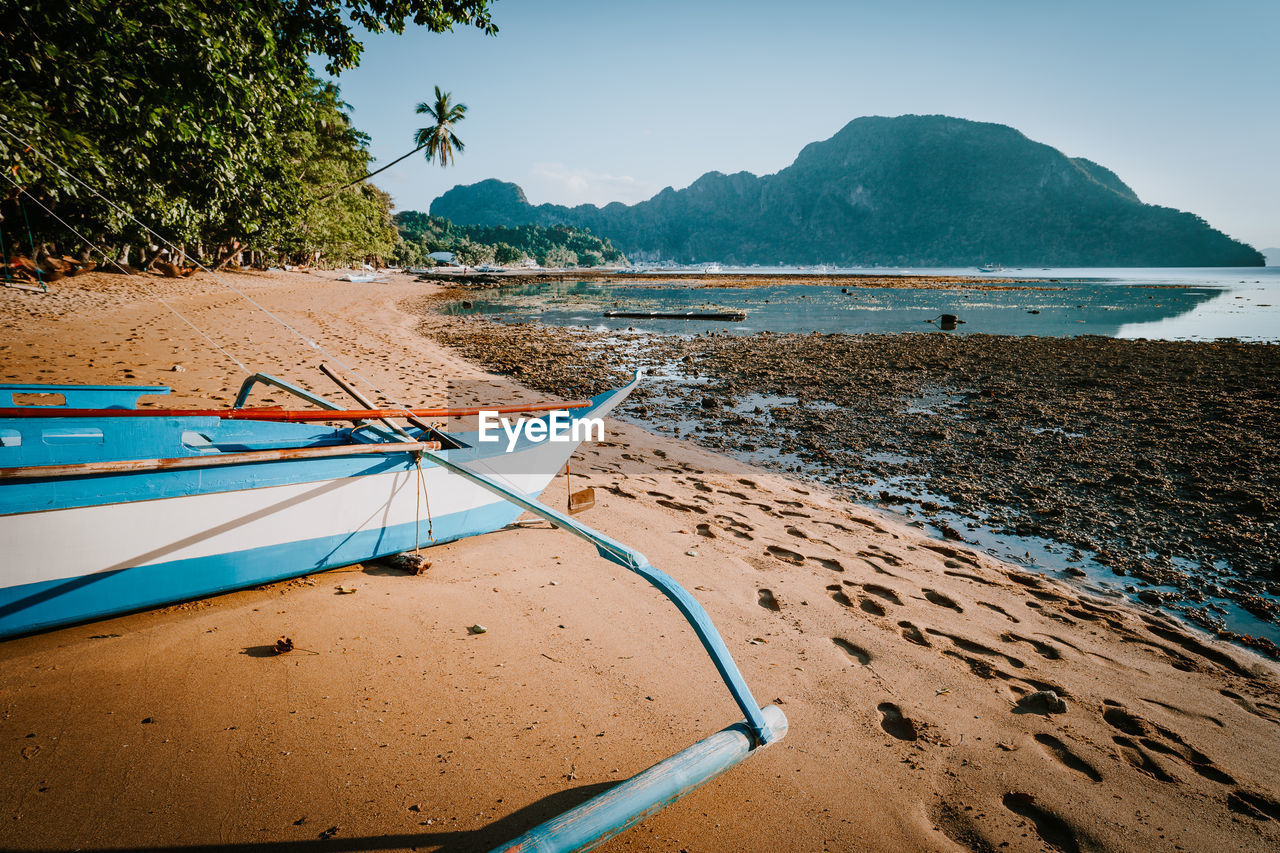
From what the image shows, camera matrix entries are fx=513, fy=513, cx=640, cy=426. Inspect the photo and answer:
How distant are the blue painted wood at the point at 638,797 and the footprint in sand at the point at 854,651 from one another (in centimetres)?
144

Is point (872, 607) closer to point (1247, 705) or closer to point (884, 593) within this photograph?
point (884, 593)

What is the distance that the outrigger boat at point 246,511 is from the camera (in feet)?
7.13

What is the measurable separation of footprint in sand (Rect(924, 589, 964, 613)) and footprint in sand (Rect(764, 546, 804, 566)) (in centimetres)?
103

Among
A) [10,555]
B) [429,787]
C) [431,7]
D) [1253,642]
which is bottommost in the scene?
[1253,642]

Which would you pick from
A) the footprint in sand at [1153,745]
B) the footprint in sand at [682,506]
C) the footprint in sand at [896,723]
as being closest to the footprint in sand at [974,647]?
the footprint in sand at [1153,745]

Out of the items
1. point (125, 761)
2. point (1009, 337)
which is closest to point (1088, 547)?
point (125, 761)

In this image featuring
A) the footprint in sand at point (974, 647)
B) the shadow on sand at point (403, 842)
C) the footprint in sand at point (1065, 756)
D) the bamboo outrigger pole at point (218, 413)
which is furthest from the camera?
the footprint in sand at point (974, 647)

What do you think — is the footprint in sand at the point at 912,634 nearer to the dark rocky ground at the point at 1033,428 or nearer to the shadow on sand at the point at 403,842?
the dark rocky ground at the point at 1033,428

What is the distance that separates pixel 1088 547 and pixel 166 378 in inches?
511

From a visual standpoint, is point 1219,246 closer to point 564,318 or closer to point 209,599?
point 564,318

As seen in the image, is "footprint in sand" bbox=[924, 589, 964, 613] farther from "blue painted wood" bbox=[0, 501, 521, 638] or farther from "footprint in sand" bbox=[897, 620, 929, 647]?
"blue painted wood" bbox=[0, 501, 521, 638]

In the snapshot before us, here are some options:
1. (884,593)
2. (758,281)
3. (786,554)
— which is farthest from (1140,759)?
(758,281)

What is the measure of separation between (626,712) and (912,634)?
7.29ft

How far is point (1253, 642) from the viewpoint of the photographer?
3990mm
